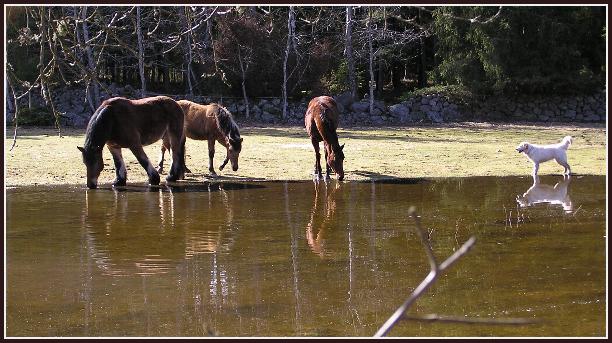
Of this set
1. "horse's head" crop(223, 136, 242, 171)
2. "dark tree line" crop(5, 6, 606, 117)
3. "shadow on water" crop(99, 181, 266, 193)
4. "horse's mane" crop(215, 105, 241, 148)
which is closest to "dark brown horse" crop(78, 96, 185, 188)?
"shadow on water" crop(99, 181, 266, 193)

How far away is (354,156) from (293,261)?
10.1 metres

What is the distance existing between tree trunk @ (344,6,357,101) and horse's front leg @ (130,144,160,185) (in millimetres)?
15262

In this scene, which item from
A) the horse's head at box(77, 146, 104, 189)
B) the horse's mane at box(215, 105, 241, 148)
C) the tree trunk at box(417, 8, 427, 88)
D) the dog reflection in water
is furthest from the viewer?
the tree trunk at box(417, 8, 427, 88)

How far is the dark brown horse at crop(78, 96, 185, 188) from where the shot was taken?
44.4 ft

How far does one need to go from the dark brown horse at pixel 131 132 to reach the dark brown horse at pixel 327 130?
2.31 metres

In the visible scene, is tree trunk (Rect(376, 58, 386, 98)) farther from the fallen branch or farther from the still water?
the fallen branch

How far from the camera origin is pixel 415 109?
30.2 metres

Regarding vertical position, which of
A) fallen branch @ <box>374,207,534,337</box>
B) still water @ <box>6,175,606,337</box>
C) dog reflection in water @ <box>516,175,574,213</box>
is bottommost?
still water @ <box>6,175,606,337</box>

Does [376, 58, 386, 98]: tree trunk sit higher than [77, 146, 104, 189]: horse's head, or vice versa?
[376, 58, 386, 98]: tree trunk

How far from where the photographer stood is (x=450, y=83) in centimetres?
3195

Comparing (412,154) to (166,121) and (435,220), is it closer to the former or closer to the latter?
(166,121)

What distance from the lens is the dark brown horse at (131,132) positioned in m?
13.5

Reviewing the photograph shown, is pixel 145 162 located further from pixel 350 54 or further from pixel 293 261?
pixel 350 54

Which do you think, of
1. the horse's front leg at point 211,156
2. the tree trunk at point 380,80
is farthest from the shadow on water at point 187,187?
the tree trunk at point 380,80
